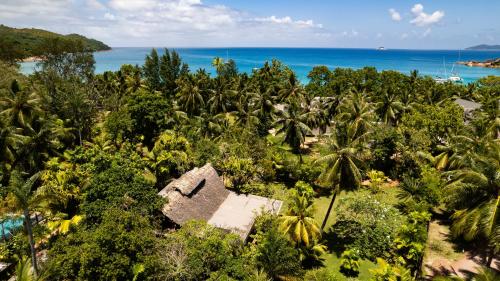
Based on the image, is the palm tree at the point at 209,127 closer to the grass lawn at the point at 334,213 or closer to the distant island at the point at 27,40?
the grass lawn at the point at 334,213

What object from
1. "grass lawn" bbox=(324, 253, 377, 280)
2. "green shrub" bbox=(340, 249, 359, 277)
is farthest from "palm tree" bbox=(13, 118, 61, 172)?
"green shrub" bbox=(340, 249, 359, 277)

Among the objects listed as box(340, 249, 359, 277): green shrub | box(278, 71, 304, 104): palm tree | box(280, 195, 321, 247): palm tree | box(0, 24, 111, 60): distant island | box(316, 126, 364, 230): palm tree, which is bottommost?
box(340, 249, 359, 277): green shrub

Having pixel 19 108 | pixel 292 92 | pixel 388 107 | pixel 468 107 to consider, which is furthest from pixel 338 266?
pixel 468 107

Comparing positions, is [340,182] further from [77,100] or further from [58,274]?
[77,100]

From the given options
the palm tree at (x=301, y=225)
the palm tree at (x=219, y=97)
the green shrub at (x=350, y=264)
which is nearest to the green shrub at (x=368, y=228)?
the green shrub at (x=350, y=264)

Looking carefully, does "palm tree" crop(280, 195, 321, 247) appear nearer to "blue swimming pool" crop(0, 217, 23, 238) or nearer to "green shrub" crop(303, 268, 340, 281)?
"green shrub" crop(303, 268, 340, 281)

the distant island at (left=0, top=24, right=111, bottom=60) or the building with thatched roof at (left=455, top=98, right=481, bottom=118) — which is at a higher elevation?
the distant island at (left=0, top=24, right=111, bottom=60)

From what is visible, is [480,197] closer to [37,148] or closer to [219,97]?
[37,148]
